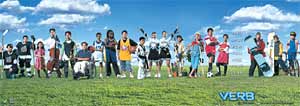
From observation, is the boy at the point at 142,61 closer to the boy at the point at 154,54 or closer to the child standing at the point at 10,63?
the boy at the point at 154,54

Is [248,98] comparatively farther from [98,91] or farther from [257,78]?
[98,91]

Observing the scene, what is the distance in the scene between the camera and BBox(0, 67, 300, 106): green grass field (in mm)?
6895

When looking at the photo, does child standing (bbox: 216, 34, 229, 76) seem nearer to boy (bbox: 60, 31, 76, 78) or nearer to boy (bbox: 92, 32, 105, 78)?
boy (bbox: 92, 32, 105, 78)

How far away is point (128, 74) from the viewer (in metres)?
7.37

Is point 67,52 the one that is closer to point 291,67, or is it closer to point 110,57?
point 110,57

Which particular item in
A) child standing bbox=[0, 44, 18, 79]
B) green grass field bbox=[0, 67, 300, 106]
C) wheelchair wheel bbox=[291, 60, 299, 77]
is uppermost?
child standing bbox=[0, 44, 18, 79]

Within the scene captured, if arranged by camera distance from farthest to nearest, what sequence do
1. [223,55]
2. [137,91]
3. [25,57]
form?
1. [25,57]
2. [223,55]
3. [137,91]

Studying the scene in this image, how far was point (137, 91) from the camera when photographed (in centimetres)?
689

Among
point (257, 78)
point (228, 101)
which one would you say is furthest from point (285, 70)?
point (228, 101)

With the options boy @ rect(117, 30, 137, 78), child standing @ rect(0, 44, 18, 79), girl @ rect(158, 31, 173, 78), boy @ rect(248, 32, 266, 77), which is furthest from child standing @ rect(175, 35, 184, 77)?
child standing @ rect(0, 44, 18, 79)

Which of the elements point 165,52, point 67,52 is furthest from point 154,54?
point 67,52

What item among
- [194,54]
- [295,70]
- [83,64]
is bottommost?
[295,70]

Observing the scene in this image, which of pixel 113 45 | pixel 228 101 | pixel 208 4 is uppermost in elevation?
pixel 208 4

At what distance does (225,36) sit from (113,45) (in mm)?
1475
